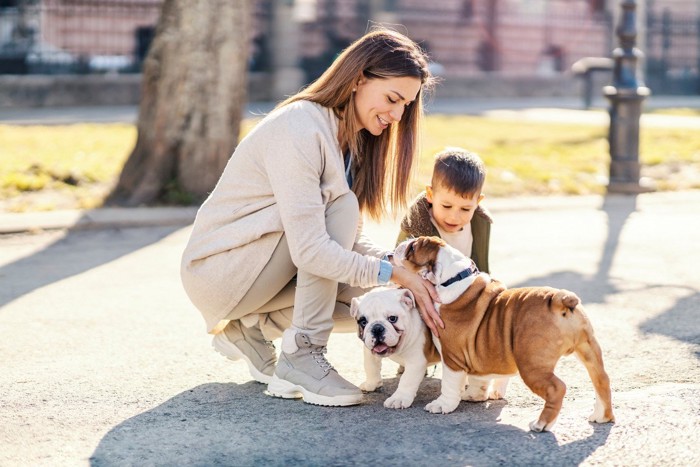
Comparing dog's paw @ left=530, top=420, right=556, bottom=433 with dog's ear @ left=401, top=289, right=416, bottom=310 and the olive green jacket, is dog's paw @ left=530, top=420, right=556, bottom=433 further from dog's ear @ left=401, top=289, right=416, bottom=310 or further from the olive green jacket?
the olive green jacket

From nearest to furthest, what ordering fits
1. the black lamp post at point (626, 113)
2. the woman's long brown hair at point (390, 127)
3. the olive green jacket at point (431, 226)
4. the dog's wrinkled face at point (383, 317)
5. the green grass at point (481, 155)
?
1. the dog's wrinkled face at point (383, 317)
2. the woman's long brown hair at point (390, 127)
3. the olive green jacket at point (431, 226)
4. the green grass at point (481, 155)
5. the black lamp post at point (626, 113)

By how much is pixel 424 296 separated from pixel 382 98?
773 mm

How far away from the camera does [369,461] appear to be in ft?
10.7

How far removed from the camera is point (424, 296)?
3725mm

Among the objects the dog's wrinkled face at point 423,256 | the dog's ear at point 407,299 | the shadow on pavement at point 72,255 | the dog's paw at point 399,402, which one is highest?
the dog's wrinkled face at point 423,256

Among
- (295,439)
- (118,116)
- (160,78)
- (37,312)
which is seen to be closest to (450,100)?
(118,116)

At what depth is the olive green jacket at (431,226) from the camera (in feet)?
13.7

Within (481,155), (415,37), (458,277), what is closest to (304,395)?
(458,277)

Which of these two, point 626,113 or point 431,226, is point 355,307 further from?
point 626,113

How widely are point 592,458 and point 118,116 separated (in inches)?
533

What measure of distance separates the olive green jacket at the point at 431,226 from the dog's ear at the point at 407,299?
1.52 ft

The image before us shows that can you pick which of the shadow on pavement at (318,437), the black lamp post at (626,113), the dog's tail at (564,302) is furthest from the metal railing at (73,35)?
the dog's tail at (564,302)

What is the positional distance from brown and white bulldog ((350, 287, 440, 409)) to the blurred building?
1183 centimetres

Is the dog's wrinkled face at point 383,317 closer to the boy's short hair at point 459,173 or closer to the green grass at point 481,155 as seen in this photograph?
the boy's short hair at point 459,173
